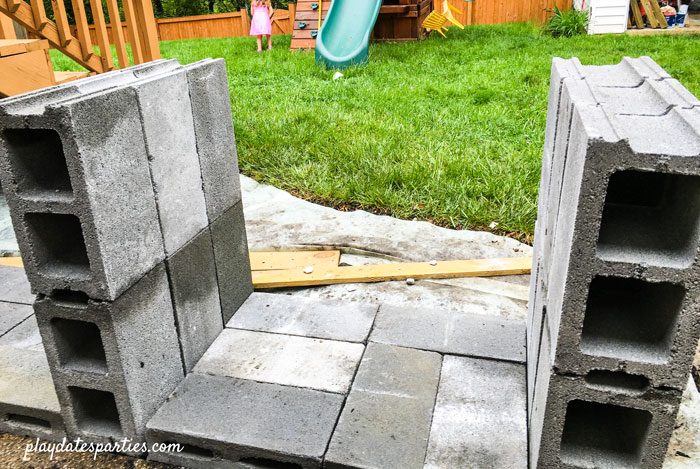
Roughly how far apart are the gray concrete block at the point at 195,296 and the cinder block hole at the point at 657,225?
64.5 inches

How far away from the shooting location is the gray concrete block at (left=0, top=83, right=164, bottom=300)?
183cm

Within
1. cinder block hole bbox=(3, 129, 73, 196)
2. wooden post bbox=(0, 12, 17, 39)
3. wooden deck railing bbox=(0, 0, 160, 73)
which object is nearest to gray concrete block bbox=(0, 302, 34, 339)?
cinder block hole bbox=(3, 129, 73, 196)

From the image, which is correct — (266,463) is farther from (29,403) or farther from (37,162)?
(37,162)

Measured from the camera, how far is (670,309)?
1631mm

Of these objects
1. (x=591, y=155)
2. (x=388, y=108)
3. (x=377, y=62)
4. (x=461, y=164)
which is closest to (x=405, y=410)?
(x=591, y=155)

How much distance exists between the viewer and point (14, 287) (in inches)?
132

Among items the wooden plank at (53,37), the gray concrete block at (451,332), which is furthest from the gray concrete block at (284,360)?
the wooden plank at (53,37)

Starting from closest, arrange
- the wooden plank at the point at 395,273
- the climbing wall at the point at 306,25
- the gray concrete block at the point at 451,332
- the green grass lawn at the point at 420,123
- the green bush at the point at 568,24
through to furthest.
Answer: the gray concrete block at the point at 451,332
the wooden plank at the point at 395,273
the green grass lawn at the point at 420,123
the climbing wall at the point at 306,25
the green bush at the point at 568,24

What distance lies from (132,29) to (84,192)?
3.89 meters

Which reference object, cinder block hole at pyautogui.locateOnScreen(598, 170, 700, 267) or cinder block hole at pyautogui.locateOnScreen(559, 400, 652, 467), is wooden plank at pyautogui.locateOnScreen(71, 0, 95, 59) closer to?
cinder block hole at pyautogui.locateOnScreen(598, 170, 700, 267)

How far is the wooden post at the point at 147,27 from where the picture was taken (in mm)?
5164

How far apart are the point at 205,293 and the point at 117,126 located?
Answer: 0.97 metres

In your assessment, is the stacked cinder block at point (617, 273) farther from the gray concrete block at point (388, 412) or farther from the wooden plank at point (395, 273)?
the wooden plank at point (395, 273)

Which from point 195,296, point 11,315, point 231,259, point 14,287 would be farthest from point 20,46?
point 195,296
